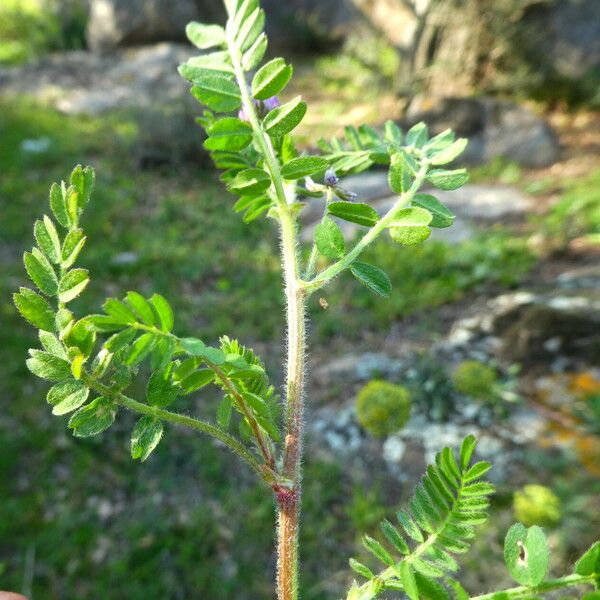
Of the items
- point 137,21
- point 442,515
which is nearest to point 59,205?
point 442,515

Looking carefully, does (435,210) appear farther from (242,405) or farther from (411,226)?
(242,405)

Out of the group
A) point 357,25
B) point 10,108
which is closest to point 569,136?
point 357,25

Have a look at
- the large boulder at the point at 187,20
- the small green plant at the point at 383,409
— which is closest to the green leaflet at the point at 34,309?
the small green plant at the point at 383,409

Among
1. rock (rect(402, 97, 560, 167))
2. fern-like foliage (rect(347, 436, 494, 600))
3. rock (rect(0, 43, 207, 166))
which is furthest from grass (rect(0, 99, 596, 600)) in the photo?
fern-like foliage (rect(347, 436, 494, 600))

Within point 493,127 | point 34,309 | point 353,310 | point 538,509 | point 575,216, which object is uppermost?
point 34,309

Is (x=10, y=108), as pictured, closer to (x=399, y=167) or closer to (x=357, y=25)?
(x=357, y=25)

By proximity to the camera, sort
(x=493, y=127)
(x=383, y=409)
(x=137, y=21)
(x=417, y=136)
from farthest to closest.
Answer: (x=137, y=21), (x=493, y=127), (x=383, y=409), (x=417, y=136)

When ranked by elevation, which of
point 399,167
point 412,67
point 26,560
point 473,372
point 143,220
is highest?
point 399,167
